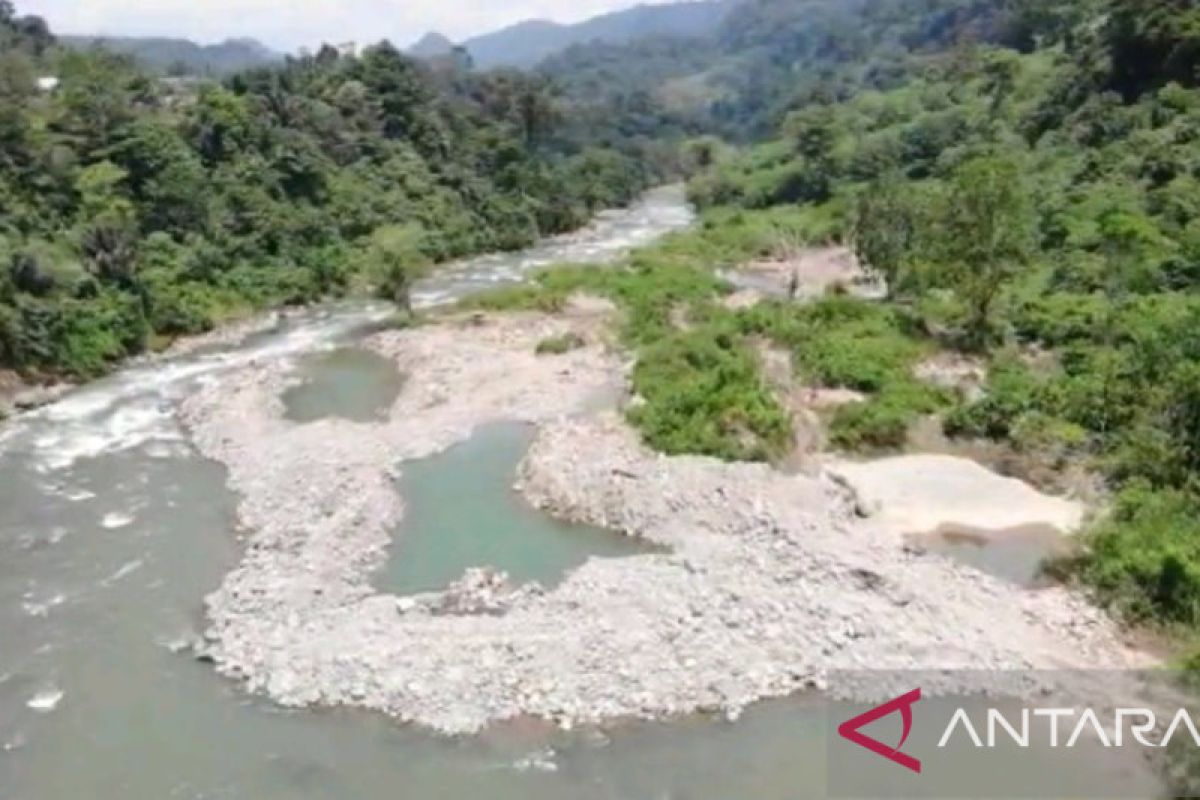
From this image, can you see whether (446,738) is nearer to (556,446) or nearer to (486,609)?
(486,609)

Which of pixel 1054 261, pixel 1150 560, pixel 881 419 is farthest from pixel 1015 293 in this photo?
pixel 1150 560

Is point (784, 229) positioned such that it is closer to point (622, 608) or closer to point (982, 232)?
point (982, 232)

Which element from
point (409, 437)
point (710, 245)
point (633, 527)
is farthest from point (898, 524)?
point (710, 245)

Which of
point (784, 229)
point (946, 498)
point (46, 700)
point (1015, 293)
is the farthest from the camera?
point (784, 229)

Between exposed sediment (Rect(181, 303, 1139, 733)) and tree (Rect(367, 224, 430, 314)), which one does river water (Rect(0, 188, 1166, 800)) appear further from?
tree (Rect(367, 224, 430, 314))

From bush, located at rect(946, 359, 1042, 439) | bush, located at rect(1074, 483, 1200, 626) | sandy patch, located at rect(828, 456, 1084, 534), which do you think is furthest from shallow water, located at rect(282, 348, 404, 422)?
bush, located at rect(1074, 483, 1200, 626)
